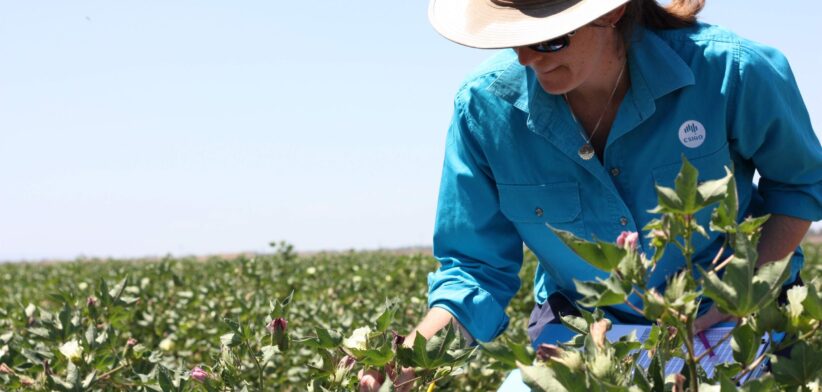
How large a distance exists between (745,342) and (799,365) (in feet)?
0.21

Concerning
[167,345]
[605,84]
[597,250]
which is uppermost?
[605,84]

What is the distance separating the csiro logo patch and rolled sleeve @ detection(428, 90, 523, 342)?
0.46 meters

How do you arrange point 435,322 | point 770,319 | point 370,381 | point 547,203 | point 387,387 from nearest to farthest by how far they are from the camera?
point 770,319, point 387,387, point 370,381, point 435,322, point 547,203

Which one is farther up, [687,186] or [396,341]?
[687,186]

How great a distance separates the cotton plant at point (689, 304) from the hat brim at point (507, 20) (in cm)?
90

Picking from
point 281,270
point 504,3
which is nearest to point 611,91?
point 504,3

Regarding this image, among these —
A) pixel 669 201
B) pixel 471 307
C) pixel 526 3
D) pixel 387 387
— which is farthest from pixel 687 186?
pixel 471 307

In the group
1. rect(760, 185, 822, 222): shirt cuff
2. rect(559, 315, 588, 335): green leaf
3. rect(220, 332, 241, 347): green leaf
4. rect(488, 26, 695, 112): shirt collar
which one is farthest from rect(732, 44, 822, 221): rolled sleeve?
rect(220, 332, 241, 347): green leaf

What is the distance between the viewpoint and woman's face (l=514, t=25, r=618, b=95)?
2.21 meters

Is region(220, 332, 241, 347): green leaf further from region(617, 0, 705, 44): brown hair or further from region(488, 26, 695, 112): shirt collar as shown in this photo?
region(617, 0, 705, 44): brown hair

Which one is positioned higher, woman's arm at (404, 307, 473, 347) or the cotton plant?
the cotton plant

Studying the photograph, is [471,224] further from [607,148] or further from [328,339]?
[328,339]

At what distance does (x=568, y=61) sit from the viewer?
2.23 m

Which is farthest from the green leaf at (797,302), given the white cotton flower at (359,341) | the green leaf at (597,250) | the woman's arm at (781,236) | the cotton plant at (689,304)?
the woman's arm at (781,236)
